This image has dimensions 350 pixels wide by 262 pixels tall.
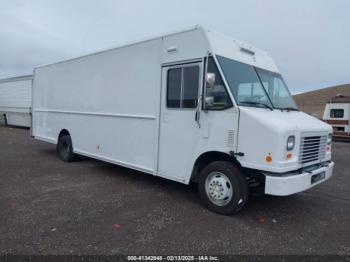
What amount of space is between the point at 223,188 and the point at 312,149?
162 centimetres

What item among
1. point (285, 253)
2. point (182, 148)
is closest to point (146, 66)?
point (182, 148)

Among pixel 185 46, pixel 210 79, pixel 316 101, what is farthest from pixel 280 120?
pixel 316 101

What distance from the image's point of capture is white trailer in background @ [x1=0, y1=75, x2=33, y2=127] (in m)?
20.1

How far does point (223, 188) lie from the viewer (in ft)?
15.5

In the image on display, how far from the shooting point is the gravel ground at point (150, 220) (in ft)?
12.1

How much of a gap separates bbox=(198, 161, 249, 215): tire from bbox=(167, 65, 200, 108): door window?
1179 millimetres

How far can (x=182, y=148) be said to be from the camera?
17.4 ft

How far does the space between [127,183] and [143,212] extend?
1899mm

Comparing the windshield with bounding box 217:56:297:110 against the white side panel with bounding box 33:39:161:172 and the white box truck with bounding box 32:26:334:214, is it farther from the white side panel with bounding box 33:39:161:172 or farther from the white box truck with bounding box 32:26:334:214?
the white side panel with bounding box 33:39:161:172

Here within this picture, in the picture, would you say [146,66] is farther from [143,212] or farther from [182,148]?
[143,212]

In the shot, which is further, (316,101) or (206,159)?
(316,101)

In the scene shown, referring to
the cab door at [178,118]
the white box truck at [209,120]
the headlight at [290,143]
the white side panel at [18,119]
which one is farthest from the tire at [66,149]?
the white side panel at [18,119]

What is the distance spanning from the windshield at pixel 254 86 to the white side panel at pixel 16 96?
711 inches

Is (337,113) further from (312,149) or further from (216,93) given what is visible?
(216,93)
